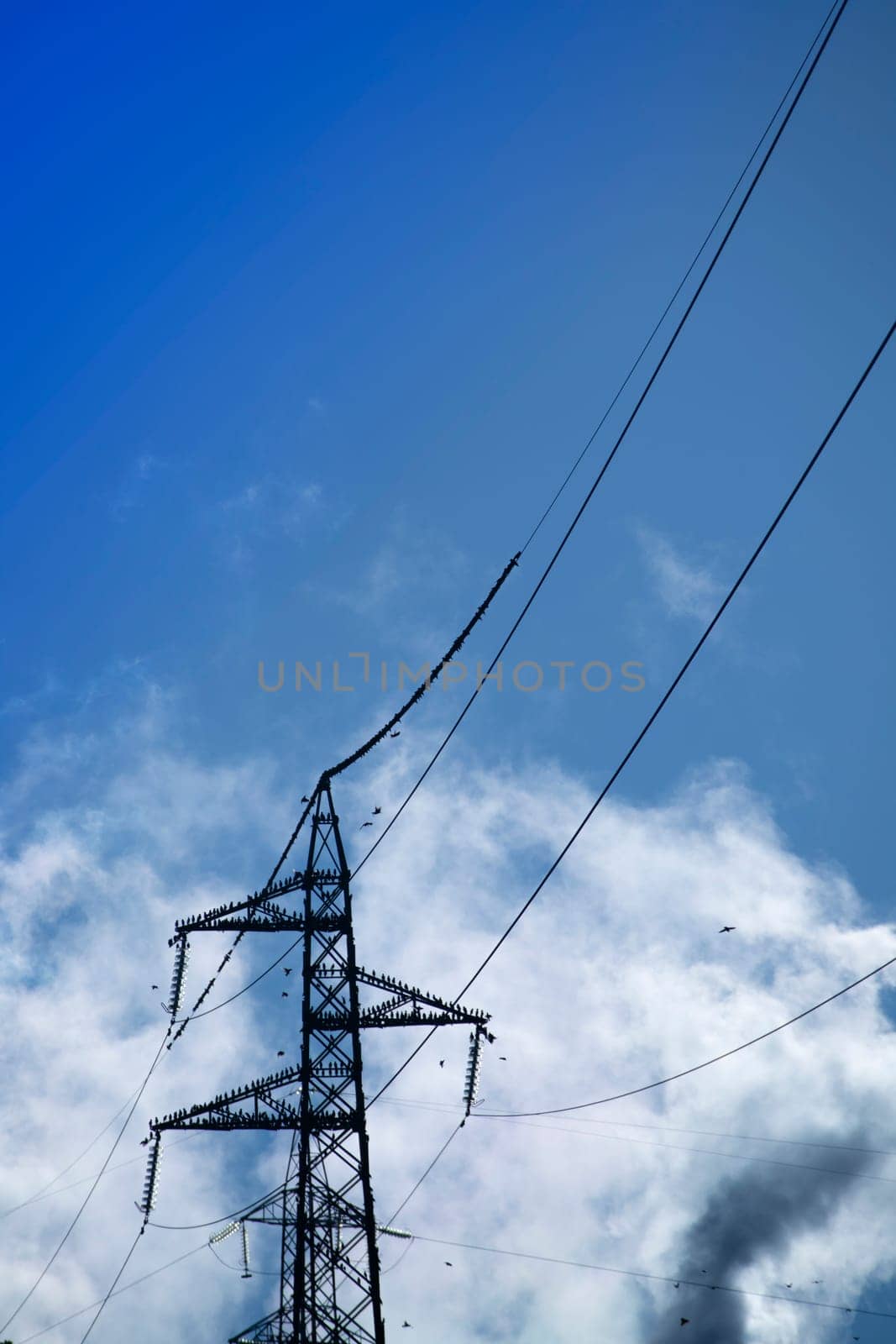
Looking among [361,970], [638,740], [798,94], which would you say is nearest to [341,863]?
[361,970]

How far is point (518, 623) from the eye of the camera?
2219 cm

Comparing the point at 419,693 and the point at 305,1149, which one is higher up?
the point at 419,693

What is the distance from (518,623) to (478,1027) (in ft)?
52.1

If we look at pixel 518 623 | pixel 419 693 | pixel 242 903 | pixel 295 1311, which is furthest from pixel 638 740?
pixel 242 903

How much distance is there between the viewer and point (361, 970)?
108 feet

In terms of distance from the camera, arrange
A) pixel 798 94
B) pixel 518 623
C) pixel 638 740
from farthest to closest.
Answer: pixel 518 623, pixel 638 740, pixel 798 94

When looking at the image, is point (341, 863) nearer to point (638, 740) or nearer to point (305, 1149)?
point (305, 1149)

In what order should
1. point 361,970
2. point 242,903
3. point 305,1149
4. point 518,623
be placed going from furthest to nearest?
point 242,903, point 361,970, point 305,1149, point 518,623

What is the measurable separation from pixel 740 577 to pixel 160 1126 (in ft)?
86.0

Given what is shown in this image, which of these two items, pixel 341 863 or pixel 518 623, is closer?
pixel 518 623

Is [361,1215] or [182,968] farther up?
[182,968]

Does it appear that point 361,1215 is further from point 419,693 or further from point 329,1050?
point 419,693

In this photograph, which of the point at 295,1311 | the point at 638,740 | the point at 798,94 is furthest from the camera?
the point at 295,1311

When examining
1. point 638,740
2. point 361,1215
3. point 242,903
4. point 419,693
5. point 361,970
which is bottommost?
point 361,1215
